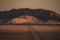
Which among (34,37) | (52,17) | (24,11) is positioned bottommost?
(34,37)

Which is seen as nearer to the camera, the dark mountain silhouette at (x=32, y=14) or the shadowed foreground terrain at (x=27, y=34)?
the shadowed foreground terrain at (x=27, y=34)

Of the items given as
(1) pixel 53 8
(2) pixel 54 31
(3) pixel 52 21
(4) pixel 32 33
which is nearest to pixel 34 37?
(4) pixel 32 33

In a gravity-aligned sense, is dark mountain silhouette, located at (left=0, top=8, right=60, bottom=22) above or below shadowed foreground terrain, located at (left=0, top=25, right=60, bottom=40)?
above

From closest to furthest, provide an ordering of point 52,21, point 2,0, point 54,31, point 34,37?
1. point 34,37
2. point 54,31
3. point 52,21
4. point 2,0

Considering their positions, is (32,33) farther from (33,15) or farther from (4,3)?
(4,3)

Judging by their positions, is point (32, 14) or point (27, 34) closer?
point (27, 34)

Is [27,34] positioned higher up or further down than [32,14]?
further down

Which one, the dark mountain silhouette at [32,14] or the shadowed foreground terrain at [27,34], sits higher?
the dark mountain silhouette at [32,14]

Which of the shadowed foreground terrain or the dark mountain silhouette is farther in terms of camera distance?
the dark mountain silhouette
